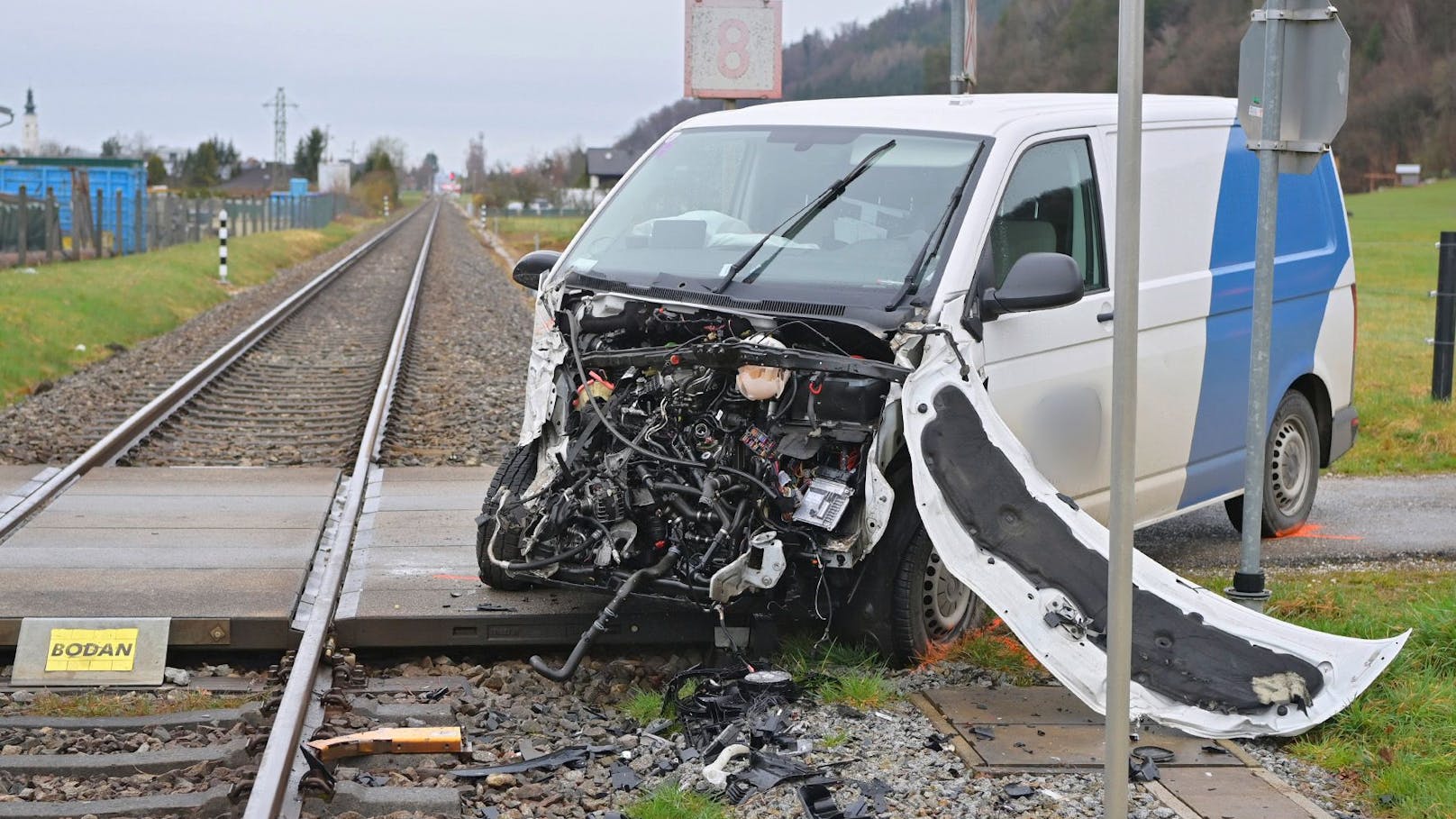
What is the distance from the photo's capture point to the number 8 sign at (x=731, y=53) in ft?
43.8

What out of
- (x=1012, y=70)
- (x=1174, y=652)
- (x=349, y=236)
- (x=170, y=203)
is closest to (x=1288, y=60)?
(x=1174, y=652)

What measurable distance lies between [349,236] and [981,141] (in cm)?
6457

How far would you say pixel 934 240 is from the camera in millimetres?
6031

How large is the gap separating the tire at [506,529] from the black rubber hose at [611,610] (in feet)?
2.09

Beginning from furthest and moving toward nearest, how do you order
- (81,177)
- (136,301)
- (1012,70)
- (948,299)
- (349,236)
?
1. (1012,70)
2. (349,236)
3. (81,177)
4. (136,301)
5. (948,299)

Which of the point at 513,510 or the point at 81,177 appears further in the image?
the point at 81,177

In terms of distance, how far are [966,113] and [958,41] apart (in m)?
4.40

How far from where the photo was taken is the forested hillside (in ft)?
258

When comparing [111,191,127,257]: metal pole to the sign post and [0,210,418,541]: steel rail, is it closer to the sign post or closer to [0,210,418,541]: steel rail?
[0,210,418,541]: steel rail

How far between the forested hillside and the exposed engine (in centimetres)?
7231

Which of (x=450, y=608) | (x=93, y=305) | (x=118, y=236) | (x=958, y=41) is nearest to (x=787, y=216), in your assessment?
(x=450, y=608)

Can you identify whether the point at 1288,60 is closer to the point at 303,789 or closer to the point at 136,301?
the point at 303,789

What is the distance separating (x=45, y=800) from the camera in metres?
4.56

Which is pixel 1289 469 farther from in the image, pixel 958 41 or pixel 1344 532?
pixel 958 41
